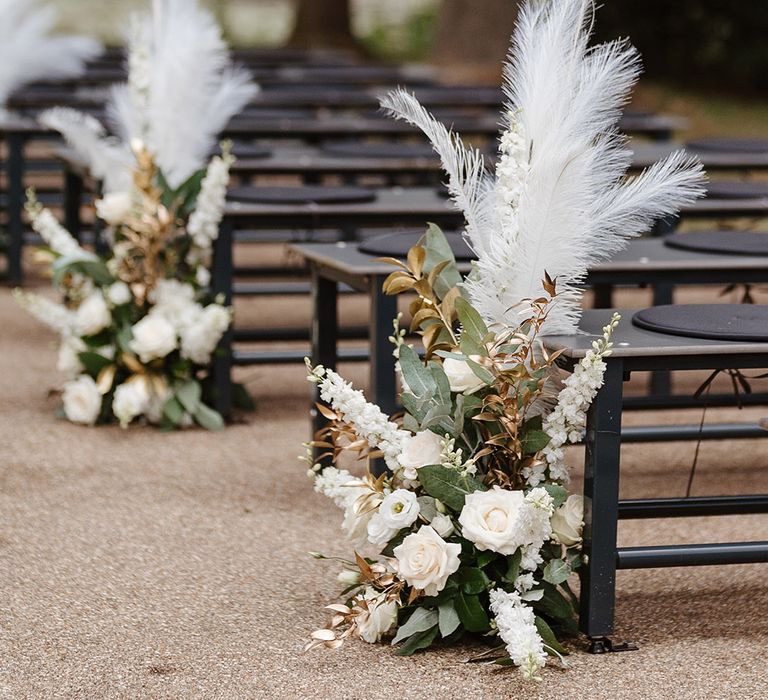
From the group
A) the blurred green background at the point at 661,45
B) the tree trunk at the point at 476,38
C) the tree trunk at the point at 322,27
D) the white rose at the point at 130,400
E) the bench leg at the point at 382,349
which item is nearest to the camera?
the bench leg at the point at 382,349

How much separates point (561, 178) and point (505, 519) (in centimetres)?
71

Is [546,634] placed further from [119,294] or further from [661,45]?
[661,45]

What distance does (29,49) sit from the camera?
23.5ft

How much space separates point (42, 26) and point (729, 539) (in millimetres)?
4591

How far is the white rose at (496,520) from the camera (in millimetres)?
3014

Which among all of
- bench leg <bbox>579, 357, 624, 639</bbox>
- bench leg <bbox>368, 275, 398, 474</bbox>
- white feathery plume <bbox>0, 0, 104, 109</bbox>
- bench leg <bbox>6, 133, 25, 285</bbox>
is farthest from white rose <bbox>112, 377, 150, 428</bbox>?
bench leg <bbox>6, 133, 25, 285</bbox>

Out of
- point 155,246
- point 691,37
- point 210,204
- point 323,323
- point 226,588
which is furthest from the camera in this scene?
point 691,37

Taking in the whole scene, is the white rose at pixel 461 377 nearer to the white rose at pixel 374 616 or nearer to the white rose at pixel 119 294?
the white rose at pixel 374 616

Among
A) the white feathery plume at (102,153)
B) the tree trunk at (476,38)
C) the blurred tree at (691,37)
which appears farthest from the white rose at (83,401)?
the blurred tree at (691,37)

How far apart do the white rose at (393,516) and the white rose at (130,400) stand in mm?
2152

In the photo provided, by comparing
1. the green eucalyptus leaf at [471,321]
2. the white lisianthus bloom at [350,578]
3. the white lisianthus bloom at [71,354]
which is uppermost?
the green eucalyptus leaf at [471,321]

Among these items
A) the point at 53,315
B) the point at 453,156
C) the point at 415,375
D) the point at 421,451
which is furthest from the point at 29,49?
the point at 421,451

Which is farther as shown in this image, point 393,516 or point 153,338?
point 153,338

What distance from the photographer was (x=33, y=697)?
2.89m
